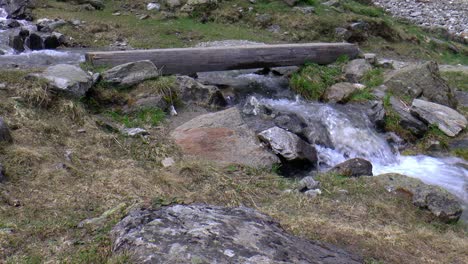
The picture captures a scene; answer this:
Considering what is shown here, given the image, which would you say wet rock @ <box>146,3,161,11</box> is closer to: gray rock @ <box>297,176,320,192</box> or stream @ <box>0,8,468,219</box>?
stream @ <box>0,8,468,219</box>

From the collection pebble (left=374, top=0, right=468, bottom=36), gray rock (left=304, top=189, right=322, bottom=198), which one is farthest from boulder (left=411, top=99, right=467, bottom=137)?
pebble (left=374, top=0, right=468, bottom=36)

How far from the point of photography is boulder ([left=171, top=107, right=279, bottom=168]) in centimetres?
723

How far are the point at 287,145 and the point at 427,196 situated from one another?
1961 millimetres

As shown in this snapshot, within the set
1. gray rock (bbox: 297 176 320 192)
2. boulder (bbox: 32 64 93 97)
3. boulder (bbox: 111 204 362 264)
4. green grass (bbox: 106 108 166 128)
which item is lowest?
green grass (bbox: 106 108 166 128)

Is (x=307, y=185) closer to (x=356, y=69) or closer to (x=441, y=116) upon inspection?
(x=441, y=116)

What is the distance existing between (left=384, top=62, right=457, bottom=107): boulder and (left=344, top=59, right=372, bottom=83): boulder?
0.59m

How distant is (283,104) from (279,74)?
167cm

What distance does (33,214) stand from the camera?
4898mm

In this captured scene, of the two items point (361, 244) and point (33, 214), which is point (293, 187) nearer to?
point (361, 244)

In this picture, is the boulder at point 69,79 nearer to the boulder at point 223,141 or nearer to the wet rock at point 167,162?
the boulder at point 223,141

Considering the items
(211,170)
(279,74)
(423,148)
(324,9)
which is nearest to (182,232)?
(211,170)

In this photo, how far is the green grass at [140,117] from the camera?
8.02 meters

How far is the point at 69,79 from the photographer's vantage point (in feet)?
26.4

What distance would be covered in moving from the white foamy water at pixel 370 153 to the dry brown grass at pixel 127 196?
60.1 inches
